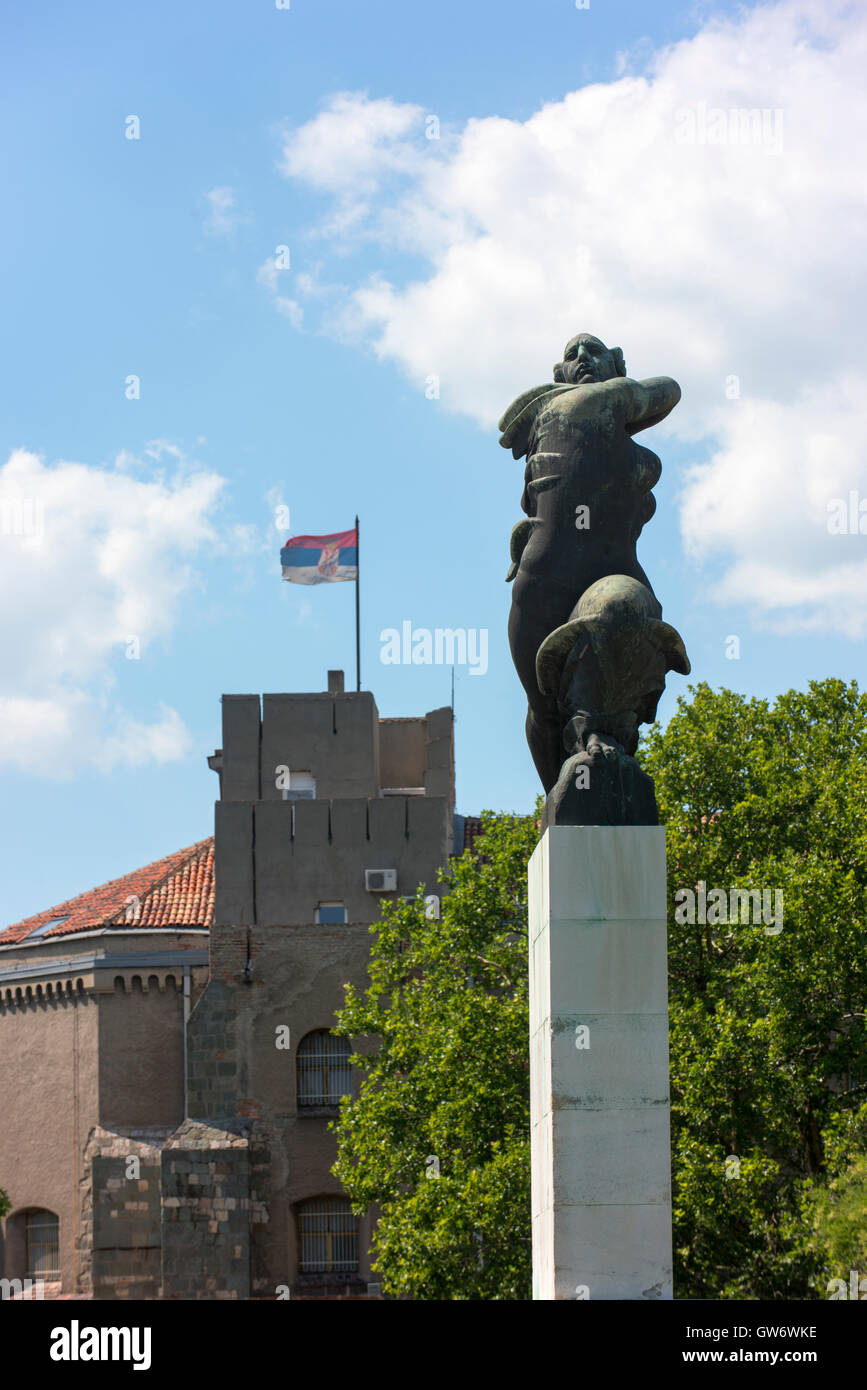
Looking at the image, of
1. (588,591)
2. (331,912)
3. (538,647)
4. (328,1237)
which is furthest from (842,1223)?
(331,912)

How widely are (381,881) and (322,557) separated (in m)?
8.89

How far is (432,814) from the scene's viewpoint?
144 ft

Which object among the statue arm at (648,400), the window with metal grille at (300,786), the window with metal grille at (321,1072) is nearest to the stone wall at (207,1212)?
the window with metal grille at (321,1072)

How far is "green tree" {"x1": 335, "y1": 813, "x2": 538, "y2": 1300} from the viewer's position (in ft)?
89.0

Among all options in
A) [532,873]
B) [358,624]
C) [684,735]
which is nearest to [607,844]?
[532,873]

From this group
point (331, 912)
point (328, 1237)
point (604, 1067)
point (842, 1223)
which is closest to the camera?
point (604, 1067)

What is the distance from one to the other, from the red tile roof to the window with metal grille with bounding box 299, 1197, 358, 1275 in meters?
7.55

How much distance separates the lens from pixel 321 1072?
41.9 metres

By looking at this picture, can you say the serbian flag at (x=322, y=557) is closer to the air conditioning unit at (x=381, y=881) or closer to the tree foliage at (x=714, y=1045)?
the air conditioning unit at (x=381, y=881)

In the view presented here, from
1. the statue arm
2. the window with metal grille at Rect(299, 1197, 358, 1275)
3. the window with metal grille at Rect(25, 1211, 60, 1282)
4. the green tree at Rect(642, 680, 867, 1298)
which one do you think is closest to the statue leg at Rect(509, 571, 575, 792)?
the statue arm

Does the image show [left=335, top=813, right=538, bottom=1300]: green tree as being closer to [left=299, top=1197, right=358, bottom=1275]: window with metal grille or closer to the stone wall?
the stone wall

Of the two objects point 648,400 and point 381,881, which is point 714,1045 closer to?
point 648,400
